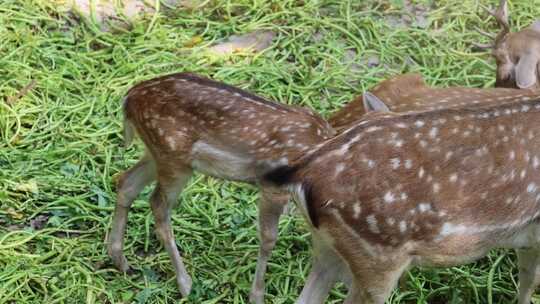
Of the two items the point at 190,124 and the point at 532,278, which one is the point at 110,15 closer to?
the point at 190,124

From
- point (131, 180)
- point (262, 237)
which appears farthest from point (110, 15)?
point (262, 237)

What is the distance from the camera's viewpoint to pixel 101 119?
240 inches

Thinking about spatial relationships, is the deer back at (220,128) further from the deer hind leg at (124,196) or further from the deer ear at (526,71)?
the deer ear at (526,71)

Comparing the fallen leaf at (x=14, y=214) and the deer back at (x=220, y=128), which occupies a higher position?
the deer back at (x=220, y=128)

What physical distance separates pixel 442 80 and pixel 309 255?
2008 mm

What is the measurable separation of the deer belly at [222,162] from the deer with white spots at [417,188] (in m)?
0.40

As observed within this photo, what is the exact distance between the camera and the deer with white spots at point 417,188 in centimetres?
381

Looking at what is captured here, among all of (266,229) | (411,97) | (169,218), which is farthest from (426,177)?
(169,218)

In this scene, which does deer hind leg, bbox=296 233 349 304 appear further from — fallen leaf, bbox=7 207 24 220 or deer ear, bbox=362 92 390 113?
fallen leaf, bbox=7 207 24 220

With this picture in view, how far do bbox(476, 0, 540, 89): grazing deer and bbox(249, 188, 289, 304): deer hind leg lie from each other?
1855 mm

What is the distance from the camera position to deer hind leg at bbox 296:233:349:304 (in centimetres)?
430

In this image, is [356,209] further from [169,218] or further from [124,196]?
[124,196]

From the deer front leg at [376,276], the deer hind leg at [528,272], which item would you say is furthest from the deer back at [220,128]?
the deer hind leg at [528,272]

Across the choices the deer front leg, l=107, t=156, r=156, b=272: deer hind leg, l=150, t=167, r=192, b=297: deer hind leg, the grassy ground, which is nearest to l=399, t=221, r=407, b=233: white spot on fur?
the deer front leg
